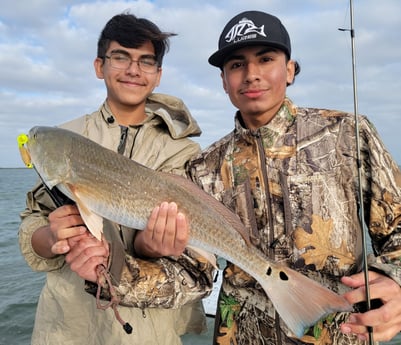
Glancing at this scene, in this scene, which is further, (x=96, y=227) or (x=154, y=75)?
(x=154, y=75)

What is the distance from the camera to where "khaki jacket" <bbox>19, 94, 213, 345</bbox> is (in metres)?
2.93

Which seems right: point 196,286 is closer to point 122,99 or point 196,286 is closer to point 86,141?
point 86,141

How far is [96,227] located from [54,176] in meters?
0.49

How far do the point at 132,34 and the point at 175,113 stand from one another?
77 centimetres

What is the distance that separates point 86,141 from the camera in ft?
9.34

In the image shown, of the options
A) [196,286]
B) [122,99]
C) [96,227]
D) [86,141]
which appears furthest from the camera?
[122,99]

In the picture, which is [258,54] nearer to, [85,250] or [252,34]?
[252,34]

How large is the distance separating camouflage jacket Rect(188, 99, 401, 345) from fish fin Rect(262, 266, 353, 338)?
0.85ft

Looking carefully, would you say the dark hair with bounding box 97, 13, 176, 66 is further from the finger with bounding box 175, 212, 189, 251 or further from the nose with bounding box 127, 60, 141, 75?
the finger with bounding box 175, 212, 189, 251

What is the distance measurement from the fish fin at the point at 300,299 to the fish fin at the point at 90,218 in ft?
3.82

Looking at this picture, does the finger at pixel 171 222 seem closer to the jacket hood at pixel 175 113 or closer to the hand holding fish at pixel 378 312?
the jacket hood at pixel 175 113

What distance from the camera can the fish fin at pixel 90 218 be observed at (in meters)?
2.60

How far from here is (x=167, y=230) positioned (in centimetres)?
266

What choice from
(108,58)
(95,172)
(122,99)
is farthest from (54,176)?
(108,58)
